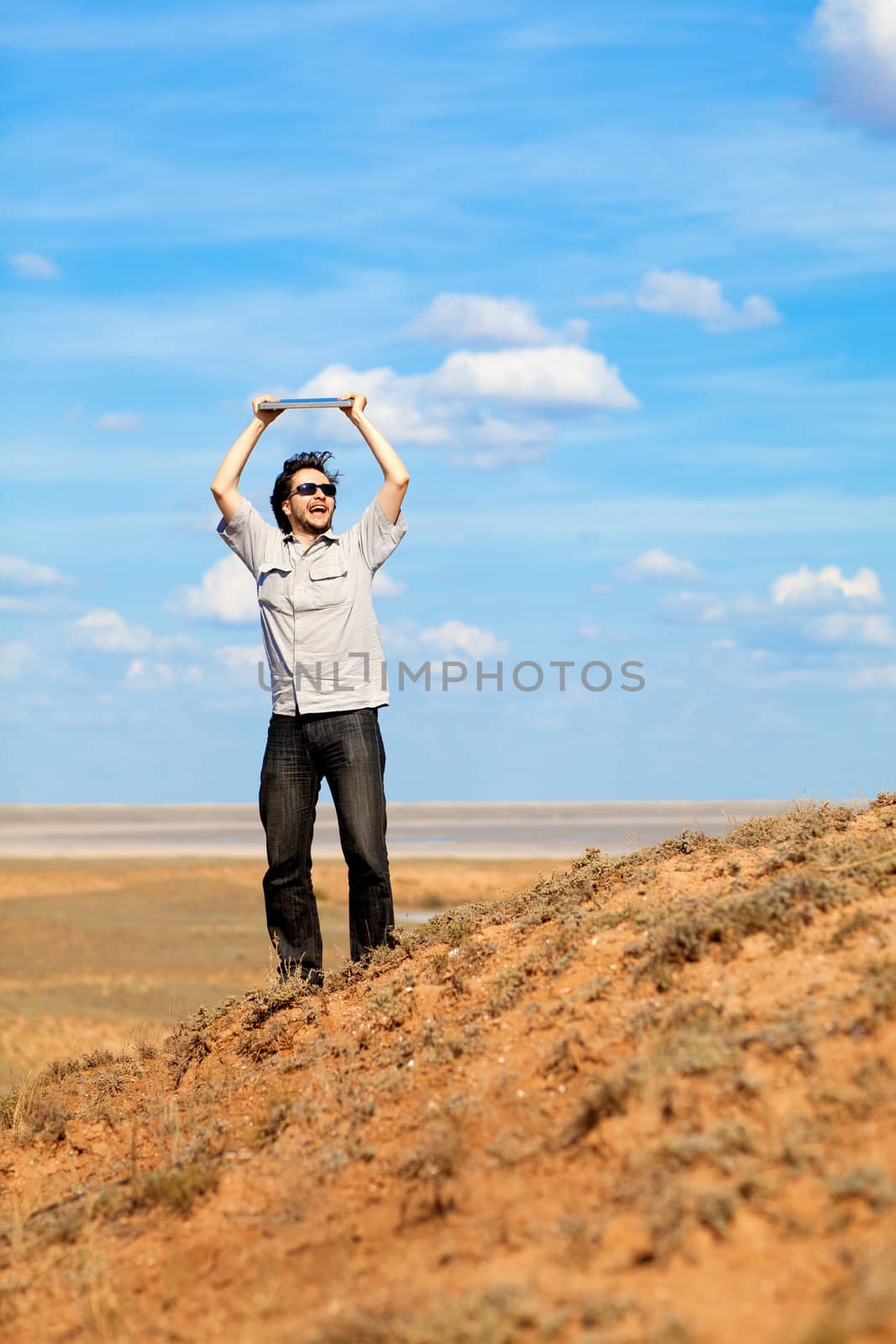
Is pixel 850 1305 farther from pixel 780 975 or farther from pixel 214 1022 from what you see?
pixel 214 1022

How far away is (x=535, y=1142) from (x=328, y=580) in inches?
136

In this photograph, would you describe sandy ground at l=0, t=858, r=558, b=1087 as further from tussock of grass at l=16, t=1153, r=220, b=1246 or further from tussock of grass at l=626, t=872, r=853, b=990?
tussock of grass at l=626, t=872, r=853, b=990

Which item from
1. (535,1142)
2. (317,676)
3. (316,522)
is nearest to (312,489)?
(316,522)

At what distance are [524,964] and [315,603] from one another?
228 cm

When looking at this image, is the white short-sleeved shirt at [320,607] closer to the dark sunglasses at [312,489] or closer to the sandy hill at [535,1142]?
the dark sunglasses at [312,489]

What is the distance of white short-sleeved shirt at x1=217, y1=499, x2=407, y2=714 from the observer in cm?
709

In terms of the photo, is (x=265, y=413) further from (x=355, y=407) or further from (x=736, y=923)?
(x=736, y=923)

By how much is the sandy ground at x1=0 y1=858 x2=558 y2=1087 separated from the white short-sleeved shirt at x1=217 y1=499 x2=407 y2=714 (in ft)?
5.61

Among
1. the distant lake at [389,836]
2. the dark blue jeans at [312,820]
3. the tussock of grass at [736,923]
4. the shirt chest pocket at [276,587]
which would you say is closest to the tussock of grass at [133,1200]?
the dark blue jeans at [312,820]

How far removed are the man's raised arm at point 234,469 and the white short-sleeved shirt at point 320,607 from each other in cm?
7

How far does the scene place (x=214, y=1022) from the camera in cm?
768

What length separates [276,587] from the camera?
7.19 meters

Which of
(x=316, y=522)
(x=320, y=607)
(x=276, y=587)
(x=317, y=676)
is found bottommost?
(x=317, y=676)

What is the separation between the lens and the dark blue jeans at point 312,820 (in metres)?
7.11
